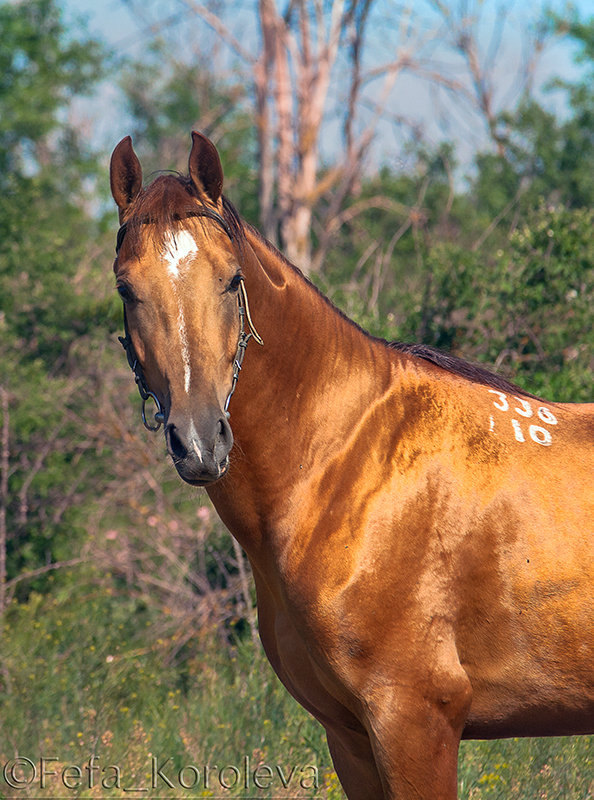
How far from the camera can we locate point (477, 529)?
2.76 metres

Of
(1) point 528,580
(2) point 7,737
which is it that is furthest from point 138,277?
(2) point 7,737

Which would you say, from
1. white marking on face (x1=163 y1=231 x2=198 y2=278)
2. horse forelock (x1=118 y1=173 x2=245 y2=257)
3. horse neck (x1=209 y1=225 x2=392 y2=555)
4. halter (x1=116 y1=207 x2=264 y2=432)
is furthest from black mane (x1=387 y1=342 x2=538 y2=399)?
white marking on face (x1=163 y1=231 x2=198 y2=278)

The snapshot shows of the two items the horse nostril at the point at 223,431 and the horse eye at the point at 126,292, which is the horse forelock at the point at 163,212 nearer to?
the horse eye at the point at 126,292

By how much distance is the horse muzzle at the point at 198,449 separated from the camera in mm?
2336

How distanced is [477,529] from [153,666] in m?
4.14

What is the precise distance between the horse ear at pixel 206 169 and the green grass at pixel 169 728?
103 inches

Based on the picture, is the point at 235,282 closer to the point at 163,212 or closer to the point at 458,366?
the point at 163,212

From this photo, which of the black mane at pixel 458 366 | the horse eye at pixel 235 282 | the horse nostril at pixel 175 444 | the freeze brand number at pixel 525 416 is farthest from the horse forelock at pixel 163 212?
the freeze brand number at pixel 525 416

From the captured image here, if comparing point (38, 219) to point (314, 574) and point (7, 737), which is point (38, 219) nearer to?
point (7, 737)

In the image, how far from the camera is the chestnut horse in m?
2.57

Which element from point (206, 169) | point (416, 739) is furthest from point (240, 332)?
point (416, 739)

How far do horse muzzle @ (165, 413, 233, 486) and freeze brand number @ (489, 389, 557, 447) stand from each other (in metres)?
1.03

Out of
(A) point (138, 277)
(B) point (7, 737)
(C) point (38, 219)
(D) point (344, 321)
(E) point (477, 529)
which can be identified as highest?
(A) point (138, 277)

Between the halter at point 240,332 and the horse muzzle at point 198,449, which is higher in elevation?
the halter at point 240,332
